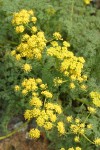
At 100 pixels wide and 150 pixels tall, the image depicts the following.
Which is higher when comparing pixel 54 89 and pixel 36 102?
pixel 54 89

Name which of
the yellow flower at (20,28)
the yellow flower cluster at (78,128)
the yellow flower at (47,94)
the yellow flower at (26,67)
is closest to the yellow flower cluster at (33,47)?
the yellow flower at (26,67)

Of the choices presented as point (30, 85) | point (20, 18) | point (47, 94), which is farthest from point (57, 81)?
point (20, 18)

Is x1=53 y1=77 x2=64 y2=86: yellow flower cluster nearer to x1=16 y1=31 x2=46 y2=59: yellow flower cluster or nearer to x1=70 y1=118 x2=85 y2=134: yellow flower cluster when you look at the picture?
x1=16 y1=31 x2=46 y2=59: yellow flower cluster

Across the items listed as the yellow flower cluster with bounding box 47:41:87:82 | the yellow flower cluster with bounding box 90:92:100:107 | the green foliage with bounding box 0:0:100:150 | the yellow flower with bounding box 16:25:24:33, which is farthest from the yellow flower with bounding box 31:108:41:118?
the yellow flower with bounding box 16:25:24:33

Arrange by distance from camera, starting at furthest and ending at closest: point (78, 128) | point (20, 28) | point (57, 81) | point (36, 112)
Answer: point (20, 28) → point (57, 81) → point (78, 128) → point (36, 112)

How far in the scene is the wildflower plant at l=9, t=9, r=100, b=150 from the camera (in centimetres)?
402

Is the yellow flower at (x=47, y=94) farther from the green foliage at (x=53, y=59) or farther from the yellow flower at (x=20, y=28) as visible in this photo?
the yellow flower at (x=20, y=28)

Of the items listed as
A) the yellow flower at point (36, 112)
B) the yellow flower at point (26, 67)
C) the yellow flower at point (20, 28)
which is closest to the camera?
the yellow flower at point (36, 112)

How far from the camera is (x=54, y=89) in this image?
4.37 meters

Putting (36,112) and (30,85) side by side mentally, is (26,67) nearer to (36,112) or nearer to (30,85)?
(30,85)

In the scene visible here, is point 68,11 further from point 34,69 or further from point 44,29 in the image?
point 34,69

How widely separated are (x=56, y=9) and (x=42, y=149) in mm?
1831

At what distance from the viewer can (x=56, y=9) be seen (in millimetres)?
4969

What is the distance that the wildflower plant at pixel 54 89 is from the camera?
4023mm
